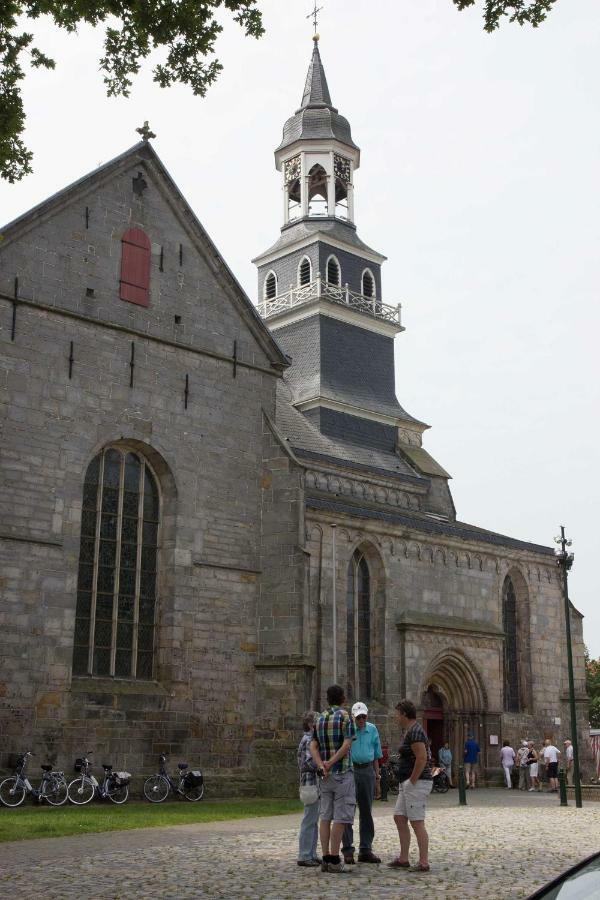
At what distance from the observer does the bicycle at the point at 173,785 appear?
63.4 ft

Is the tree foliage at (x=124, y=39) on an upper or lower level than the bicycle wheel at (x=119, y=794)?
upper

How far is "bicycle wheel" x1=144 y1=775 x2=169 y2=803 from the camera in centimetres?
1928

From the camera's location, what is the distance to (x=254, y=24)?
10836 millimetres

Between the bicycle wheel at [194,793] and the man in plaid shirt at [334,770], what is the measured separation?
9754 mm

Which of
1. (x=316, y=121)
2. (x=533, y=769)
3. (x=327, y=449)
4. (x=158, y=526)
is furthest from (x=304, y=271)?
(x=158, y=526)

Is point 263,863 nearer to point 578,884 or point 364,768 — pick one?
point 364,768

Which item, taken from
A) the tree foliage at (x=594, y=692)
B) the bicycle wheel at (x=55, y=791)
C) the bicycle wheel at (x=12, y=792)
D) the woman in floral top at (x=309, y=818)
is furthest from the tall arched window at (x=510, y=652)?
the tree foliage at (x=594, y=692)

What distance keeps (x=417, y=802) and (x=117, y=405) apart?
12.3m

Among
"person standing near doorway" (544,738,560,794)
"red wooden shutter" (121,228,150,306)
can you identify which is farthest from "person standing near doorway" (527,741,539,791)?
"red wooden shutter" (121,228,150,306)

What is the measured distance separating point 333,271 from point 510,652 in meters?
16.8

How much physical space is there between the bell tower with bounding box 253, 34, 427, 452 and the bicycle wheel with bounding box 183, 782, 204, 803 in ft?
61.0

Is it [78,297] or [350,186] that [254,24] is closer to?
[78,297]

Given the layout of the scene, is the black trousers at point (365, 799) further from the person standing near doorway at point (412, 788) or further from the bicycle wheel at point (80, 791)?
the bicycle wheel at point (80, 791)

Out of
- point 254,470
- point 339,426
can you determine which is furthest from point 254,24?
point 339,426
